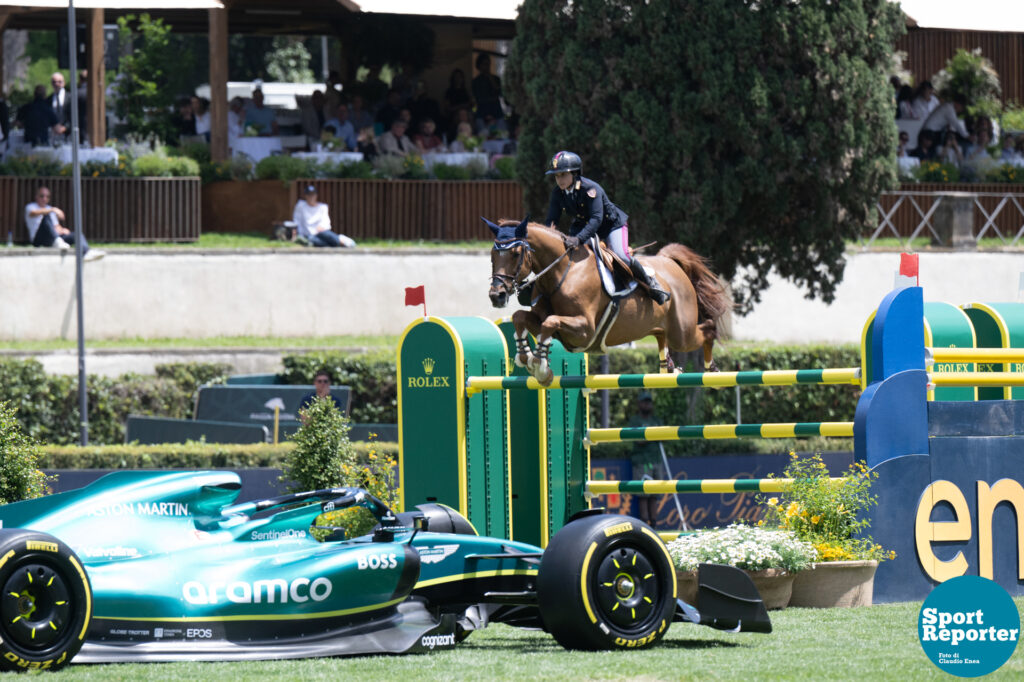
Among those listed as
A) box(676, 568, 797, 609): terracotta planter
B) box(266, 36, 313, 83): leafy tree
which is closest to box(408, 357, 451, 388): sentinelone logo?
box(676, 568, 797, 609): terracotta planter

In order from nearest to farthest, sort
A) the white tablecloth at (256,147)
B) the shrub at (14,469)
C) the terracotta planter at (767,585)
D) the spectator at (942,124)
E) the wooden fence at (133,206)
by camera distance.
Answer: the terracotta planter at (767,585)
the shrub at (14,469)
the wooden fence at (133,206)
the white tablecloth at (256,147)
the spectator at (942,124)

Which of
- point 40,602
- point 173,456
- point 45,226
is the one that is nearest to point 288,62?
point 45,226

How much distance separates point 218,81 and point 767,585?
1877 centimetres

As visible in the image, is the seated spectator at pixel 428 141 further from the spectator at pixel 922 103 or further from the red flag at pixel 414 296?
the red flag at pixel 414 296

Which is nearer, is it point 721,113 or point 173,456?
point 173,456

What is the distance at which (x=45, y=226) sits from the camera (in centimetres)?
2336

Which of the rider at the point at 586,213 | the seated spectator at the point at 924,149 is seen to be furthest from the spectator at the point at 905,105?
the rider at the point at 586,213

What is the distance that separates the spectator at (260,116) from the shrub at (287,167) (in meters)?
2.09

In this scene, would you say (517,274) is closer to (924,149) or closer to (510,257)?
(510,257)

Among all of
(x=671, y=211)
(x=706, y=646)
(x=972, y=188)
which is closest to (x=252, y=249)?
(x=671, y=211)

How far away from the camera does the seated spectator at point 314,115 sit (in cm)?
2752

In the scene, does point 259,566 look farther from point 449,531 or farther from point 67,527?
point 449,531

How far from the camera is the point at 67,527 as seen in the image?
24.1ft

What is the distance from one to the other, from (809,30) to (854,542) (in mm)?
12442
